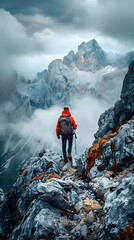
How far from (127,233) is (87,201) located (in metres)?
6.14

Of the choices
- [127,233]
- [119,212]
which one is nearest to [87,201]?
[119,212]

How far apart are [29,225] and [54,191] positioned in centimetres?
270

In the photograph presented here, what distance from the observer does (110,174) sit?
21.7 metres

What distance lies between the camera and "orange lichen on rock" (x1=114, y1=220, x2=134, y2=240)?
12581mm

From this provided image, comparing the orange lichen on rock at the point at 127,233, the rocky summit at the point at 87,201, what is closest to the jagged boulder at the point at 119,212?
the rocky summit at the point at 87,201

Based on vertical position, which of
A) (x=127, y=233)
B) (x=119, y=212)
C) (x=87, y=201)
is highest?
(x=87, y=201)

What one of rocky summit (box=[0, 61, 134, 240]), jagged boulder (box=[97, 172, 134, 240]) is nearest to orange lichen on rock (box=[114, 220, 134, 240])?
rocky summit (box=[0, 61, 134, 240])

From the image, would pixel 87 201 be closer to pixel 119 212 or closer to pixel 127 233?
pixel 119 212

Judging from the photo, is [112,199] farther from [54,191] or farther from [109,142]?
[109,142]

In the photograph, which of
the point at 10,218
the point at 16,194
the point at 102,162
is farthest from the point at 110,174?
the point at 16,194

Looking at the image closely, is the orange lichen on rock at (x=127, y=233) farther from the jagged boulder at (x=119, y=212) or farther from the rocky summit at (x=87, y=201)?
the jagged boulder at (x=119, y=212)

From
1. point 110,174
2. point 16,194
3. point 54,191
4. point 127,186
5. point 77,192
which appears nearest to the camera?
point 127,186

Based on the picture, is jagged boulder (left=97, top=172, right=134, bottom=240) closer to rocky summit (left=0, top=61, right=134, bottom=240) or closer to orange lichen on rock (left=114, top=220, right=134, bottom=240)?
rocky summit (left=0, top=61, right=134, bottom=240)

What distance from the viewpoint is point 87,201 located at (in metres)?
18.8
